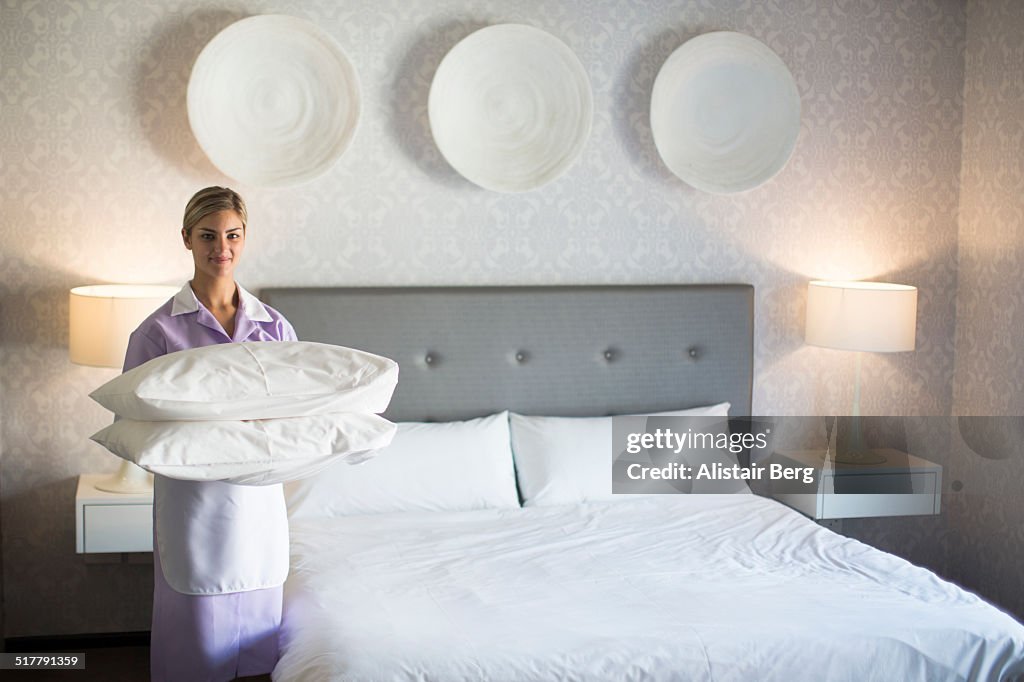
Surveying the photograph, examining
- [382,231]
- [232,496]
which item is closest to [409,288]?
[382,231]

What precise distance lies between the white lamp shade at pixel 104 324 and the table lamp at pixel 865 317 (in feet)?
7.41

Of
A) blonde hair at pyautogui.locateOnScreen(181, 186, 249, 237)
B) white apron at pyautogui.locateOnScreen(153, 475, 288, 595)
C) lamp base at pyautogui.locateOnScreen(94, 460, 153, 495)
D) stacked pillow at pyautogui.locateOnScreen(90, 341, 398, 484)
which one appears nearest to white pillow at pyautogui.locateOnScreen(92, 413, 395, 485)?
stacked pillow at pyautogui.locateOnScreen(90, 341, 398, 484)

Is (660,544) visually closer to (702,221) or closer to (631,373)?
(631,373)

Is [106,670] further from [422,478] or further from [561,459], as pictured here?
[561,459]

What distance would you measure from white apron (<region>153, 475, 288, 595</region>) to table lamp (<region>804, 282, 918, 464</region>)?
2194 millimetres

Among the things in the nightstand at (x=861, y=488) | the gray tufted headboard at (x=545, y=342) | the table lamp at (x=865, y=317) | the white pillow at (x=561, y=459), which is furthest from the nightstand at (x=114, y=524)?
the table lamp at (x=865, y=317)

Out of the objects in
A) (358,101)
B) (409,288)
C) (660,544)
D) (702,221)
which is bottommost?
(660,544)

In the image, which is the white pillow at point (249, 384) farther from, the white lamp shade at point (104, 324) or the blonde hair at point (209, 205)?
the white lamp shade at point (104, 324)

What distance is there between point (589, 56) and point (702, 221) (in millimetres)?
721

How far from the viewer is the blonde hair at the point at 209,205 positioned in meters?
2.47

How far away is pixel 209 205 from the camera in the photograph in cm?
248

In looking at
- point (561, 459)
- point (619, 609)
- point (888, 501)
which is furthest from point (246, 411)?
point (888, 501)

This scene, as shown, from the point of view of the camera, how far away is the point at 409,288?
3539mm

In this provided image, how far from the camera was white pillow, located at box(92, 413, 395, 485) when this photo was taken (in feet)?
6.77
